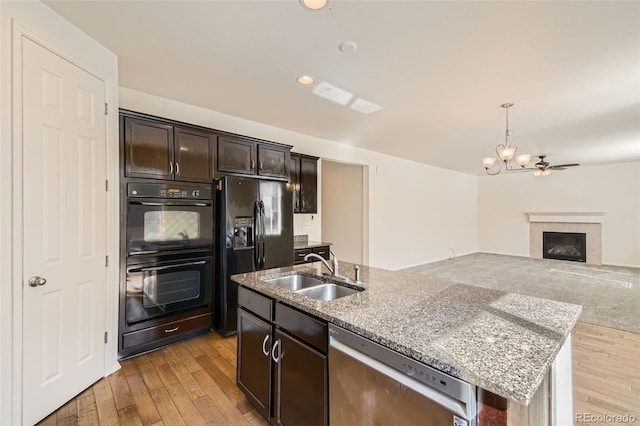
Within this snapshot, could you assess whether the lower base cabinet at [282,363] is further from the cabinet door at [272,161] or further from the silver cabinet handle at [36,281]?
the cabinet door at [272,161]

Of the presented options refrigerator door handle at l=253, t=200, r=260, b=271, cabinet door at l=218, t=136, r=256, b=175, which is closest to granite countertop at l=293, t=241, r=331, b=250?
refrigerator door handle at l=253, t=200, r=260, b=271

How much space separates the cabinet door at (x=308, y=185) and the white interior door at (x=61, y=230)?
2.61 m

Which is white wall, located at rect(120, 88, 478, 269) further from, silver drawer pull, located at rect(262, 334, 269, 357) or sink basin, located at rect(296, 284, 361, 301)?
silver drawer pull, located at rect(262, 334, 269, 357)

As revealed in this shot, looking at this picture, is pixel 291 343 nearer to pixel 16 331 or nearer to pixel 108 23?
pixel 16 331

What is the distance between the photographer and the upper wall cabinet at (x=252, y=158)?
10.9ft

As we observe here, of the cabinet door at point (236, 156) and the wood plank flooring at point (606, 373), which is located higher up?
the cabinet door at point (236, 156)

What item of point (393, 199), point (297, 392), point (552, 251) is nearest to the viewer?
point (297, 392)

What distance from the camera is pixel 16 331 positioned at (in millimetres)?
1696

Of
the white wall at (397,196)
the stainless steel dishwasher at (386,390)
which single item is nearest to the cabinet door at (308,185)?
the white wall at (397,196)

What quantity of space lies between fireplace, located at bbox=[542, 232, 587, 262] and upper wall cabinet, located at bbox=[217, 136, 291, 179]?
844 cm

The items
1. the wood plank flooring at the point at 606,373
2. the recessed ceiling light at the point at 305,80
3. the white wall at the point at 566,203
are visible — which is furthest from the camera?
the white wall at the point at 566,203

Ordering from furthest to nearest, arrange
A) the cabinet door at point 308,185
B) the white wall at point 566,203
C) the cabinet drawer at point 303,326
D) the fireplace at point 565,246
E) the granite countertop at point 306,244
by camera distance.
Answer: the fireplace at point 565,246 < the white wall at point 566,203 < the cabinet door at point 308,185 < the granite countertop at point 306,244 < the cabinet drawer at point 303,326

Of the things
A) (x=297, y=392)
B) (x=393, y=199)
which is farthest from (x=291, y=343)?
(x=393, y=199)

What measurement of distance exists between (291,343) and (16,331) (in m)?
1.67
